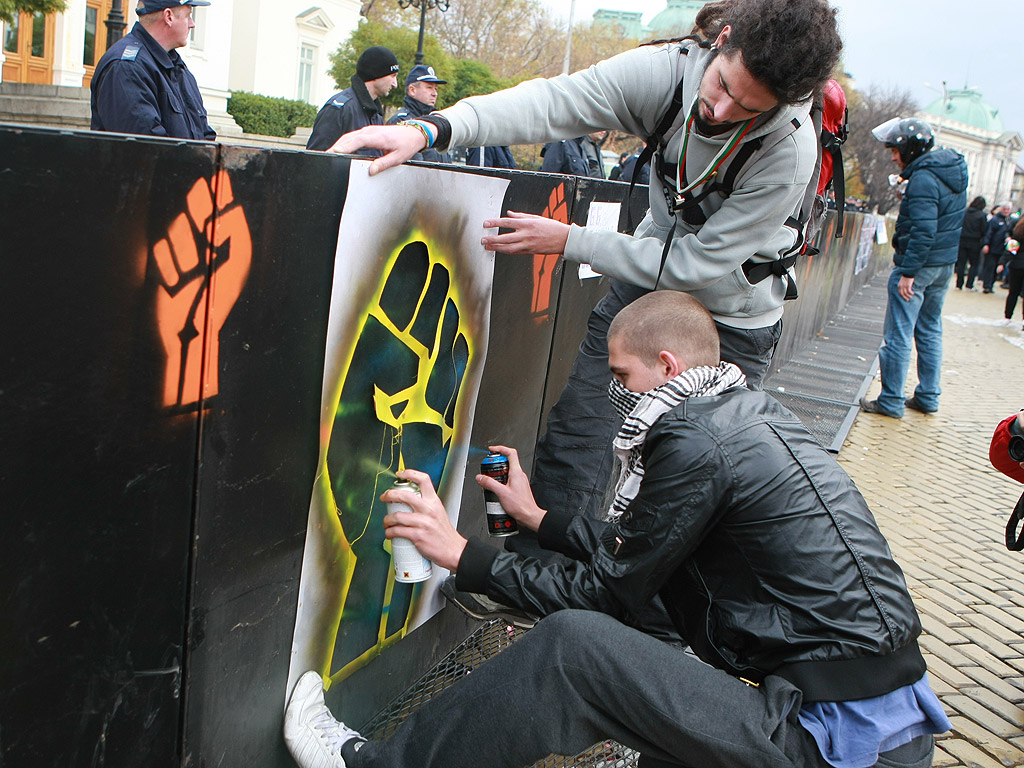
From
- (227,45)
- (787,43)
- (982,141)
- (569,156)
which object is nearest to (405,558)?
(787,43)

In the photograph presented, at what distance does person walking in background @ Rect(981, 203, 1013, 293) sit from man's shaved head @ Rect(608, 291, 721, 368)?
827 inches

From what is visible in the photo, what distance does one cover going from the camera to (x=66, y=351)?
4.84ft

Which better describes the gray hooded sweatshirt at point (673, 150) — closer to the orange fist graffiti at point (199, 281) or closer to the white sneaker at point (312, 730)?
the orange fist graffiti at point (199, 281)

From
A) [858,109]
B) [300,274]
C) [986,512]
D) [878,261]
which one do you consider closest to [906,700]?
[300,274]

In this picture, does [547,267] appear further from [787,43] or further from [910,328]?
[910,328]

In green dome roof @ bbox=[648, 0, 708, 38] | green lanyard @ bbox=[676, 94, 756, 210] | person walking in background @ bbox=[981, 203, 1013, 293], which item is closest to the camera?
green lanyard @ bbox=[676, 94, 756, 210]

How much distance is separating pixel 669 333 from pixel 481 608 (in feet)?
3.53

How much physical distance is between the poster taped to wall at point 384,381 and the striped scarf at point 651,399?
1.77ft

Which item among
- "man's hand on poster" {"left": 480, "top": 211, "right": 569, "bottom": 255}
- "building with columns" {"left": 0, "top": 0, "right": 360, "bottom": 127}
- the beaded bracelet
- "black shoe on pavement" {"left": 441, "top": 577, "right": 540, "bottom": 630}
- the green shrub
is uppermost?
"building with columns" {"left": 0, "top": 0, "right": 360, "bottom": 127}

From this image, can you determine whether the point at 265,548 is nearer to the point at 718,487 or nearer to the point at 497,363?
the point at 718,487

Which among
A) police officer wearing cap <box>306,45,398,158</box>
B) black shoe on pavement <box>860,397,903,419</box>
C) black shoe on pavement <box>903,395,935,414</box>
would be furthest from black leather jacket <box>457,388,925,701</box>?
black shoe on pavement <box>903,395,935,414</box>

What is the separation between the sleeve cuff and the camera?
7.59 feet

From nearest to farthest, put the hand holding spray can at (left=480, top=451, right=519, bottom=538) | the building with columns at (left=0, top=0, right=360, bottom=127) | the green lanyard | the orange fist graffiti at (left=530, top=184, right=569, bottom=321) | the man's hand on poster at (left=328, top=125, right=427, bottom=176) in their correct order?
the man's hand on poster at (left=328, top=125, right=427, bottom=176), the green lanyard, the hand holding spray can at (left=480, top=451, right=519, bottom=538), the orange fist graffiti at (left=530, top=184, right=569, bottom=321), the building with columns at (left=0, top=0, right=360, bottom=127)

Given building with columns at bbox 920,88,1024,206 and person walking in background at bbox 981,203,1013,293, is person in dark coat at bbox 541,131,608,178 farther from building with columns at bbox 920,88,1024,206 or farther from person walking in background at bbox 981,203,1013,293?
building with columns at bbox 920,88,1024,206
